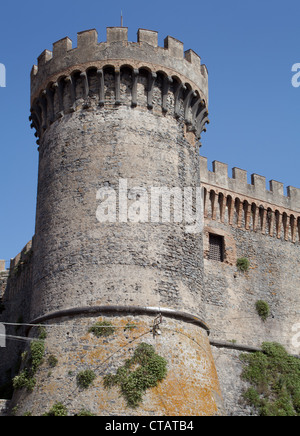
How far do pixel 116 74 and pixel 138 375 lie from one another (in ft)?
25.2

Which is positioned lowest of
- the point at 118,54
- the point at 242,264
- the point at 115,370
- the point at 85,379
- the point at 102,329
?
the point at 85,379

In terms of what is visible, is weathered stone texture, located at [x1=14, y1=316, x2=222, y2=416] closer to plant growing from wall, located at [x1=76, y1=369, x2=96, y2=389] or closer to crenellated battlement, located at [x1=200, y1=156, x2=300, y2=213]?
plant growing from wall, located at [x1=76, y1=369, x2=96, y2=389]

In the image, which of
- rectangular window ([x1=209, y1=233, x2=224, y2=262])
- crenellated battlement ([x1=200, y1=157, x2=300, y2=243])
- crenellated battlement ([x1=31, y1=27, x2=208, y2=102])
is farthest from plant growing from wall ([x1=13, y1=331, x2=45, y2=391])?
crenellated battlement ([x1=200, y1=157, x2=300, y2=243])

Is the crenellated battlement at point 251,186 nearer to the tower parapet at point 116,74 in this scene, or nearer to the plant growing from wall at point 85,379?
the tower parapet at point 116,74

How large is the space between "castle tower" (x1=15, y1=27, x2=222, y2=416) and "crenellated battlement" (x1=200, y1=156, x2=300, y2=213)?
3948 millimetres

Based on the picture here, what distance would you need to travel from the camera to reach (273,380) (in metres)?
19.5

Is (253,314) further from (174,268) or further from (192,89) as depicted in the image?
(192,89)

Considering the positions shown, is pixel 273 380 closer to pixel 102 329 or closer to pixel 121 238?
pixel 102 329

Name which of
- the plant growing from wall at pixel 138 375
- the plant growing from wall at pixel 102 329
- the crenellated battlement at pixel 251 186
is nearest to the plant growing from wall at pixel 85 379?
the plant growing from wall at pixel 138 375

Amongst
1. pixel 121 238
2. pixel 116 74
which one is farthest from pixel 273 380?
pixel 116 74

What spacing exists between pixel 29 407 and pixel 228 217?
1052cm

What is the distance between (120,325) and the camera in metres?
14.2

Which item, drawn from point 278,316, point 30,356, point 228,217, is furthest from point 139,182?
point 278,316
